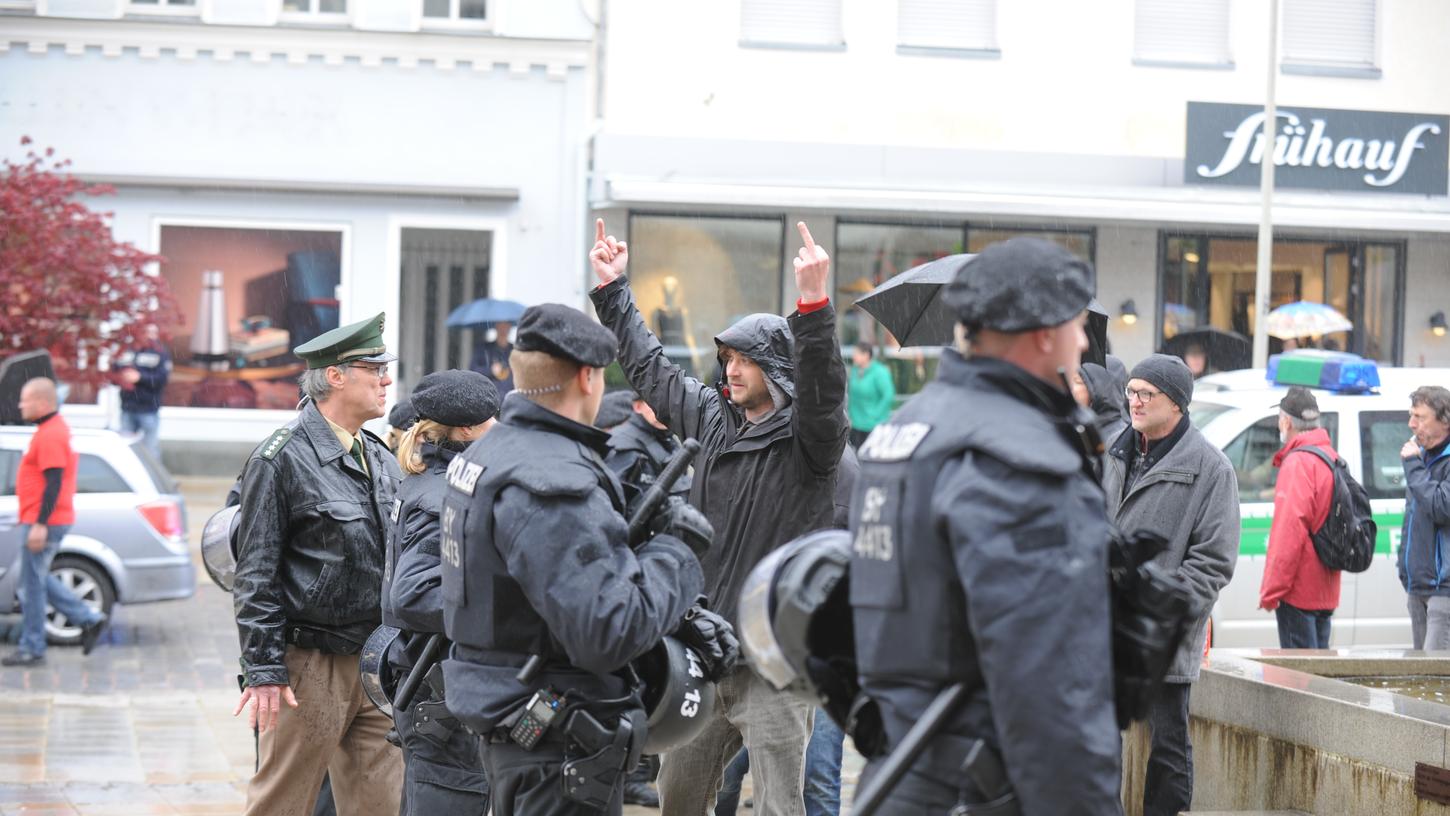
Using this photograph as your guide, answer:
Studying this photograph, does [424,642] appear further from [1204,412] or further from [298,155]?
[298,155]

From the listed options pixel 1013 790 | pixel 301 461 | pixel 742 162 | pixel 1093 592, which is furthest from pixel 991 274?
pixel 742 162

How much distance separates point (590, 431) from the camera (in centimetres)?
400

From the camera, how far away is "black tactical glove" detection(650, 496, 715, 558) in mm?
3906

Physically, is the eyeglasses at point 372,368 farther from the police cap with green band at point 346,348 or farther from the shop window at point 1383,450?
the shop window at point 1383,450

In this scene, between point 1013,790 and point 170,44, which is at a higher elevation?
point 170,44

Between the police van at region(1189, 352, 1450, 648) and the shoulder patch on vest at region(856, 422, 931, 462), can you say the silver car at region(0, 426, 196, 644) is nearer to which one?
the police van at region(1189, 352, 1450, 648)

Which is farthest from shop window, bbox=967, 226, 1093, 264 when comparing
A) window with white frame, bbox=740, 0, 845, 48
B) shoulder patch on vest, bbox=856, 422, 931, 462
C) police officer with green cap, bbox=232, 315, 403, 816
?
shoulder patch on vest, bbox=856, 422, 931, 462

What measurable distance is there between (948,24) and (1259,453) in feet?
35.5

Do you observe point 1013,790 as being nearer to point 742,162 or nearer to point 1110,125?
point 742,162

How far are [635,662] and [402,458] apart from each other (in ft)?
4.35

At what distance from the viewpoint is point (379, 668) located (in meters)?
5.00

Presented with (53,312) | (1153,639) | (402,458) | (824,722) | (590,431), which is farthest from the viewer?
(53,312)

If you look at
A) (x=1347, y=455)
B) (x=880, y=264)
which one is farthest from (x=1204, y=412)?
(x=880, y=264)

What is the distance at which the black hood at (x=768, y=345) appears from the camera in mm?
5312
